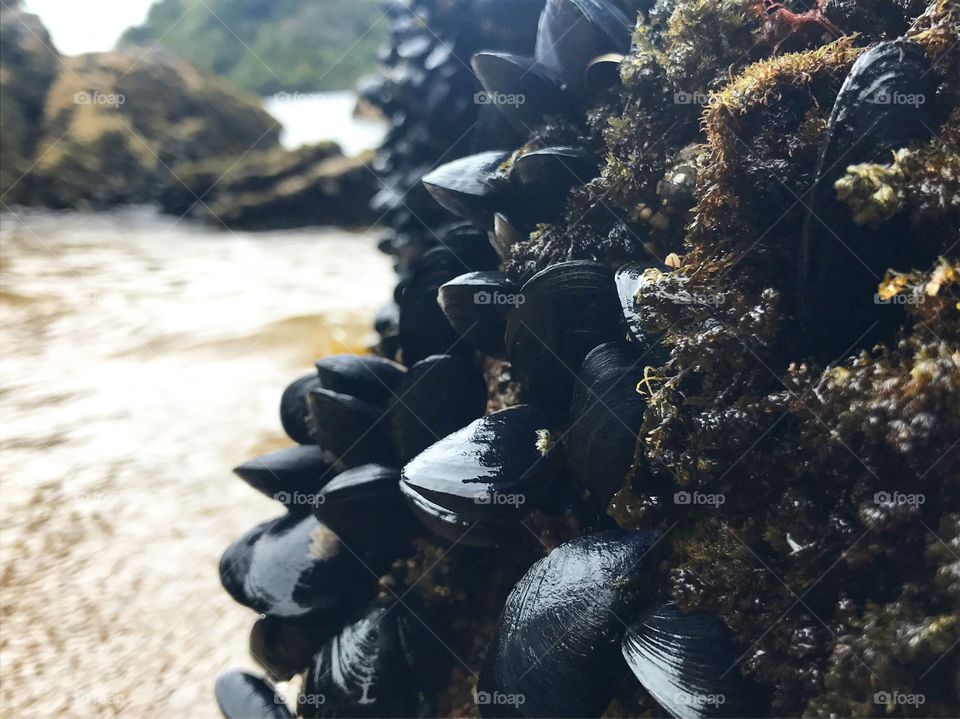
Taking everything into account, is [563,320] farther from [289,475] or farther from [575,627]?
[289,475]

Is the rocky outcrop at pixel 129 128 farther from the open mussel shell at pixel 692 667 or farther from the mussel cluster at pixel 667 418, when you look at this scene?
the open mussel shell at pixel 692 667

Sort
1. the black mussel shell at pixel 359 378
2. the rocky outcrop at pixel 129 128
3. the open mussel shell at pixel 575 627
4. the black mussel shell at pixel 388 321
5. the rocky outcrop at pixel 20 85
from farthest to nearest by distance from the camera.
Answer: the rocky outcrop at pixel 129 128, the rocky outcrop at pixel 20 85, the black mussel shell at pixel 388 321, the black mussel shell at pixel 359 378, the open mussel shell at pixel 575 627

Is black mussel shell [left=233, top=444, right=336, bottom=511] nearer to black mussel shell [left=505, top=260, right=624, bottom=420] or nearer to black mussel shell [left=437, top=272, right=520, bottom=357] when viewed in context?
black mussel shell [left=437, top=272, right=520, bottom=357]

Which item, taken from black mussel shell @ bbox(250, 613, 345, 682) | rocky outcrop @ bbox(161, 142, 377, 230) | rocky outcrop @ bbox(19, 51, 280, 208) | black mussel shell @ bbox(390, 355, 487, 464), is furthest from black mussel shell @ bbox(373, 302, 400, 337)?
rocky outcrop @ bbox(19, 51, 280, 208)

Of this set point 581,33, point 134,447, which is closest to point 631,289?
point 581,33

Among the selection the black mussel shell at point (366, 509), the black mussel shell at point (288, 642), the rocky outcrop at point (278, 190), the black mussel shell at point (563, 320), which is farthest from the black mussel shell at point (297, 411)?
the rocky outcrop at point (278, 190)

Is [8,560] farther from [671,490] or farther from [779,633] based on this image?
[779,633]

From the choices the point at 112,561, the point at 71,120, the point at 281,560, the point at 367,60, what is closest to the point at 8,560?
the point at 112,561
